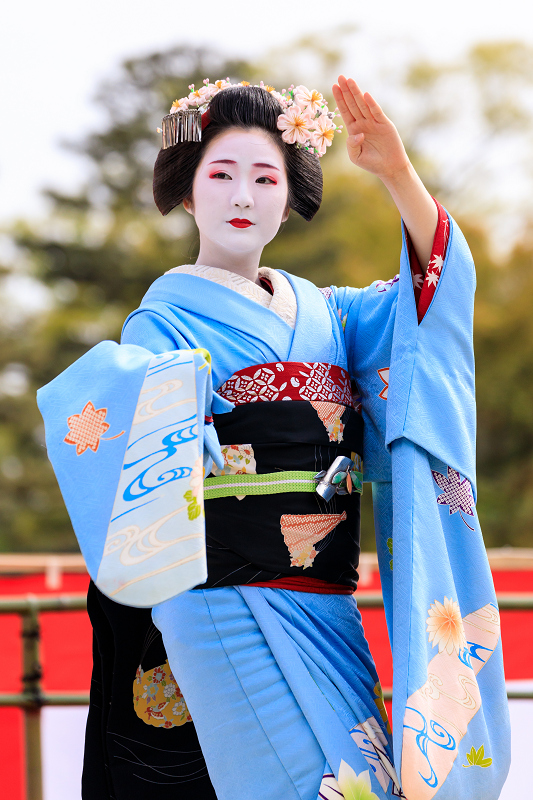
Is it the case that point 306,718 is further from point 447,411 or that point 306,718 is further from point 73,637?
point 73,637

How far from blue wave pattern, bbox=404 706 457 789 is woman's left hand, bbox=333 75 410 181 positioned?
2.67 ft

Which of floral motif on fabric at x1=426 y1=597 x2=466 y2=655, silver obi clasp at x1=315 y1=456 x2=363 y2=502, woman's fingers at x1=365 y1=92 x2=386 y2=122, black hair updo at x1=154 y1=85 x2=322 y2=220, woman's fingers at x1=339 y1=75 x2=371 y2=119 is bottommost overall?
floral motif on fabric at x1=426 y1=597 x2=466 y2=655

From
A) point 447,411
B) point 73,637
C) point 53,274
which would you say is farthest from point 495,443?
point 447,411

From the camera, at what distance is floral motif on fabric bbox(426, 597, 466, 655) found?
46.7 inches

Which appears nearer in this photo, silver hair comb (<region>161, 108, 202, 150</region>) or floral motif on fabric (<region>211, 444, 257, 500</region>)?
floral motif on fabric (<region>211, 444, 257, 500</region>)

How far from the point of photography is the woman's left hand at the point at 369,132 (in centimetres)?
129

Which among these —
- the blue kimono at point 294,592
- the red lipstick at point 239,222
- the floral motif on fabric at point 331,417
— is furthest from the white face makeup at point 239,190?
the floral motif on fabric at point 331,417

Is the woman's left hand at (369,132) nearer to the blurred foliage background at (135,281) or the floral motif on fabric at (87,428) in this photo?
the floral motif on fabric at (87,428)

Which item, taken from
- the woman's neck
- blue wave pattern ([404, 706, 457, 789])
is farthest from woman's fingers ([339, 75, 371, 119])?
blue wave pattern ([404, 706, 457, 789])

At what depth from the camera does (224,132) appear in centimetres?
143

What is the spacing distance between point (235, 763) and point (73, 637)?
8.59ft

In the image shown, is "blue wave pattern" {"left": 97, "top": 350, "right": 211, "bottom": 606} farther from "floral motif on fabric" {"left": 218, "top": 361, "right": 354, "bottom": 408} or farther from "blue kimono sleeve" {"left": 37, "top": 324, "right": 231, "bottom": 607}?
"floral motif on fabric" {"left": 218, "top": 361, "right": 354, "bottom": 408}

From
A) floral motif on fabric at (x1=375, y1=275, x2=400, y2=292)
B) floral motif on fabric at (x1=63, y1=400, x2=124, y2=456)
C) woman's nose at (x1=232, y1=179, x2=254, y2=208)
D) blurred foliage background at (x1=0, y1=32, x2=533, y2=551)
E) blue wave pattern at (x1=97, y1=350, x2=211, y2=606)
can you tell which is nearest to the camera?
blue wave pattern at (x1=97, y1=350, x2=211, y2=606)

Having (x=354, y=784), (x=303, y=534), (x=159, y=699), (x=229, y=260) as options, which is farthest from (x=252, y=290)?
(x=354, y=784)
